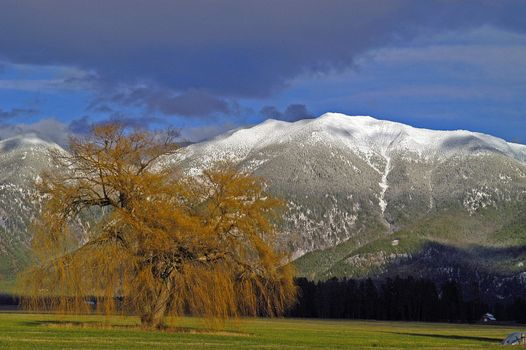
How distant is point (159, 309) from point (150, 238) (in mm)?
6563

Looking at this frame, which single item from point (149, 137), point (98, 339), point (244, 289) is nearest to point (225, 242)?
point (244, 289)

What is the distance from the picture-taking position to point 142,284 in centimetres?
6669

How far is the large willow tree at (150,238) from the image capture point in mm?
67250

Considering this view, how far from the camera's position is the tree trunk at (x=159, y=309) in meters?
69.1

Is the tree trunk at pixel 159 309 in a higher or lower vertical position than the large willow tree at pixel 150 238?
lower

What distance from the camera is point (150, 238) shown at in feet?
221

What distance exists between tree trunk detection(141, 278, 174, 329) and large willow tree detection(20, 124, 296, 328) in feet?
0.26

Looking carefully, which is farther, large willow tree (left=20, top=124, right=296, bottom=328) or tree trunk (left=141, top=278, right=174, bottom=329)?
tree trunk (left=141, top=278, right=174, bottom=329)

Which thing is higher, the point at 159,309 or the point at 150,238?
the point at 150,238

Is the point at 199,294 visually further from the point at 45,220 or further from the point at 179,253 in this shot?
the point at 45,220

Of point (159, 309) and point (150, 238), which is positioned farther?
point (159, 309)

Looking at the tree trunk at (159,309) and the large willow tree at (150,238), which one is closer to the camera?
the large willow tree at (150,238)

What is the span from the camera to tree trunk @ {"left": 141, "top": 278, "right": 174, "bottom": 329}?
6906 centimetres

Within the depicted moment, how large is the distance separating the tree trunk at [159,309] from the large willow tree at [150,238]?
3.2 inches
